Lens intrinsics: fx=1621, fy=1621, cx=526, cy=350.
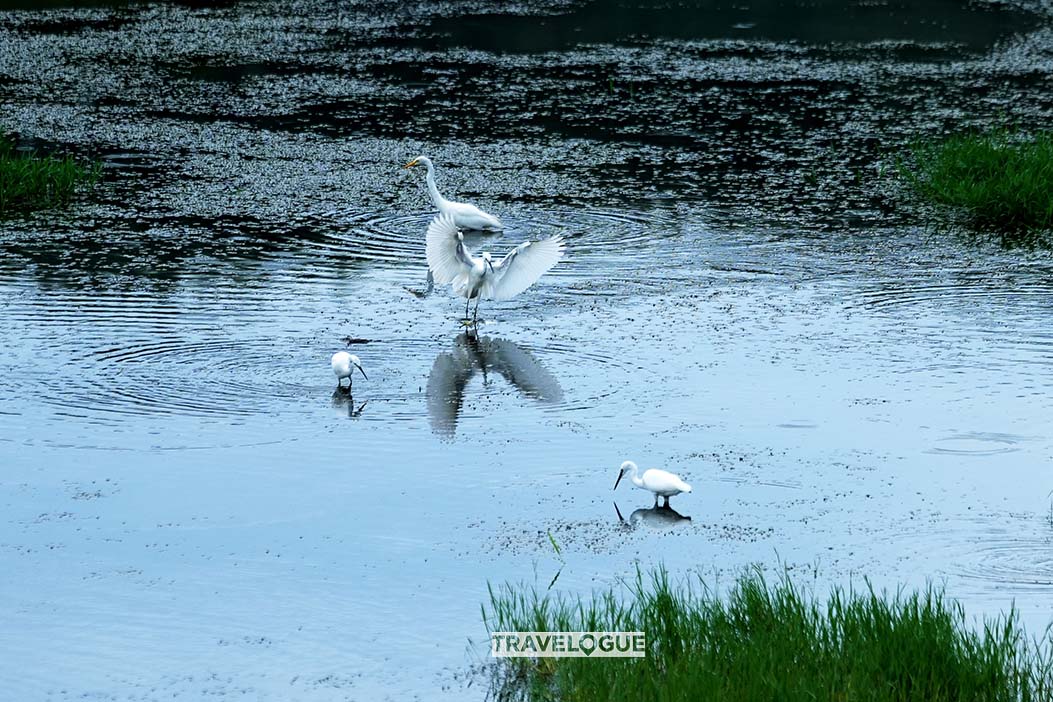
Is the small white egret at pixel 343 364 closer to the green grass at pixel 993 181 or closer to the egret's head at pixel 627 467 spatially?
the egret's head at pixel 627 467

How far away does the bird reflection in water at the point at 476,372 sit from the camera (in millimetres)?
8280

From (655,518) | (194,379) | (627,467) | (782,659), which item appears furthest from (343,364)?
(782,659)

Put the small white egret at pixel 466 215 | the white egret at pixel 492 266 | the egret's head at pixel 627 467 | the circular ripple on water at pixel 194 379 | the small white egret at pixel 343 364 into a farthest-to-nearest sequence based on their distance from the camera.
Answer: the small white egret at pixel 466 215, the white egret at pixel 492 266, the small white egret at pixel 343 364, the circular ripple on water at pixel 194 379, the egret's head at pixel 627 467

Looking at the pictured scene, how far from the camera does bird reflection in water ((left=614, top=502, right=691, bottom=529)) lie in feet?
21.8

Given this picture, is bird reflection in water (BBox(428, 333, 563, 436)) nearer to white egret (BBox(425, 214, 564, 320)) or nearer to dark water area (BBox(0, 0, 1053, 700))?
dark water area (BBox(0, 0, 1053, 700))

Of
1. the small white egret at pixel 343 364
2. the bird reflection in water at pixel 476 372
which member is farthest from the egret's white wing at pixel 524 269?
the small white egret at pixel 343 364

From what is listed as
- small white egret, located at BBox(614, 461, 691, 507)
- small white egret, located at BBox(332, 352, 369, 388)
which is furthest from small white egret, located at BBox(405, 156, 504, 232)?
small white egret, located at BBox(614, 461, 691, 507)

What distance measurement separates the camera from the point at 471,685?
5.36 meters

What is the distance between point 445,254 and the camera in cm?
992

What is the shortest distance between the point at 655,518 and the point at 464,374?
2.40 m

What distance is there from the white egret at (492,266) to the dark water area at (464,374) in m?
0.25

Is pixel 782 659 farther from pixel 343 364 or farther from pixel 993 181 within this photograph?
pixel 993 181

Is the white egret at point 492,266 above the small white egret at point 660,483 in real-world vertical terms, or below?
above

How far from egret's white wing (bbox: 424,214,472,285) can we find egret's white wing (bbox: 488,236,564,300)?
0.22m
